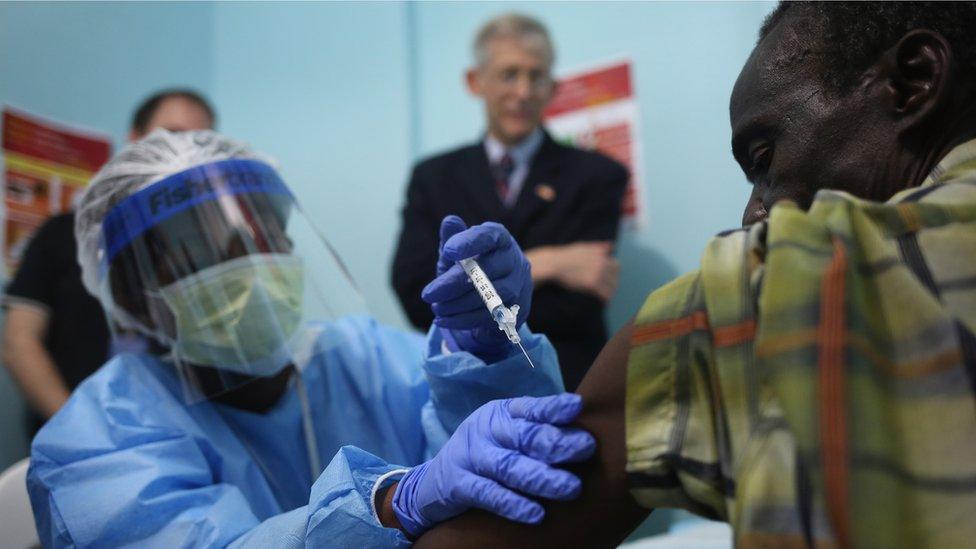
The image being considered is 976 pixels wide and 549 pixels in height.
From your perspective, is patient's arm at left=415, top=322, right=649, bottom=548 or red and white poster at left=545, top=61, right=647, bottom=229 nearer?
patient's arm at left=415, top=322, right=649, bottom=548

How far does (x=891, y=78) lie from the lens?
75 cm

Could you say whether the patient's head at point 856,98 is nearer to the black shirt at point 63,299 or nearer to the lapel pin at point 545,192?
the lapel pin at point 545,192

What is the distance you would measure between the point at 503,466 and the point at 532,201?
3.35 ft

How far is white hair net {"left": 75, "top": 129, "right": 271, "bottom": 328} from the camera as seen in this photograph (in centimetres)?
127

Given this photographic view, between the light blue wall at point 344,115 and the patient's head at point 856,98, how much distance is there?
1626 millimetres

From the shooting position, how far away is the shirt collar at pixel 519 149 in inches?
77.0

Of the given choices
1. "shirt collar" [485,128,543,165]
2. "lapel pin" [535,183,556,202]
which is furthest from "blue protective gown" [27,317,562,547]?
"shirt collar" [485,128,543,165]

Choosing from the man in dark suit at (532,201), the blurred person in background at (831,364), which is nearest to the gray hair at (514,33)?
the man in dark suit at (532,201)

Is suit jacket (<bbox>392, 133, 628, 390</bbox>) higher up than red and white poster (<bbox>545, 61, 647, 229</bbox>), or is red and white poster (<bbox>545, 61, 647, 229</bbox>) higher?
red and white poster (<bbox>545, 61, 647, 229</bbox>)

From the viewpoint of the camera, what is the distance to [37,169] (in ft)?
8.29

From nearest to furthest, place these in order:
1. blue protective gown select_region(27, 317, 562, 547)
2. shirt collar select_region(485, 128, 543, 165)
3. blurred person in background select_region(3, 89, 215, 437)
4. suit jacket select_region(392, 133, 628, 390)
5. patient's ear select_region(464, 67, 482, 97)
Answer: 1. blue protective gown select_region(27, 317, 562, 547)
2. suit jacket select_region(392, 133, 628, 390)
3. shirt collar select_region(485, 128, 543, 165)
4. blurred person in background select_region(3, 89, 215, 437)
5. patient's ear select_region(464, 67, 482, 97)

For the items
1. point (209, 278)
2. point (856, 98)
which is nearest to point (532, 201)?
point (209, 278)

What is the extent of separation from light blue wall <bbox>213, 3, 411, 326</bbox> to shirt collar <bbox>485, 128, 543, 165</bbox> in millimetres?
527

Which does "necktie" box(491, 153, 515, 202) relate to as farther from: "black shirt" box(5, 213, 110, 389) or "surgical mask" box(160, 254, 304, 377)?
"black shirt" box(5, 213, 110, 389)
